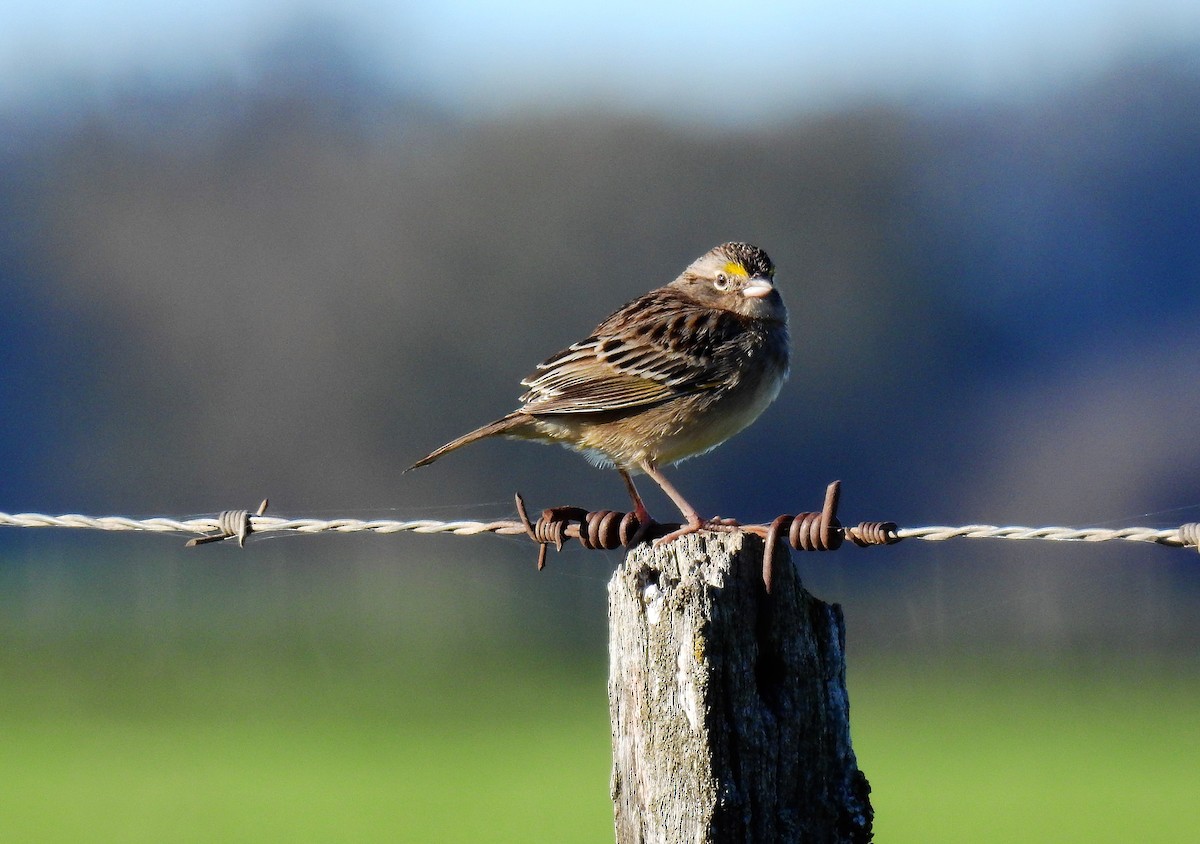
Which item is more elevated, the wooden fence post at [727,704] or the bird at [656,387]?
the bird at [656,387]

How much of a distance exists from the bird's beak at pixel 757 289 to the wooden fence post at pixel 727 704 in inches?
127

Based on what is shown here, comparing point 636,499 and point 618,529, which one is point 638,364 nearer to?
point 636,499

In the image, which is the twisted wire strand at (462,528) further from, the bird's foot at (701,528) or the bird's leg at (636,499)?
the bird's leg at (636,499)

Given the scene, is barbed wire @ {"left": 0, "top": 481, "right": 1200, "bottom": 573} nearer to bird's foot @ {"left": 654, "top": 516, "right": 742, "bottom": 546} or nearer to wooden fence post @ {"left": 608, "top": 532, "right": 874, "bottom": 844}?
bird's foot @ {"left": 654, "top": 516, "right": 742, "bottom": 546}

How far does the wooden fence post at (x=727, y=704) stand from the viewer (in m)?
3.26

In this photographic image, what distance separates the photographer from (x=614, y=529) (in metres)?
4.05

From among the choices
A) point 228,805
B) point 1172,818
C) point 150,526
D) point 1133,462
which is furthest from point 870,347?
point 150,526

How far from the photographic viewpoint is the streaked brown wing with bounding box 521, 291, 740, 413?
6055 millimetres

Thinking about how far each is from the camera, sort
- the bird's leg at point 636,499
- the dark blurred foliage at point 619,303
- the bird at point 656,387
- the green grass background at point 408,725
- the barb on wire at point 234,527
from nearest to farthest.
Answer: the bird's leg at point 636,499, the barb on wire at point 234,527, the bird at point 656,387, the green grass background at point 408,725, the dark blurred foliage at point 619,303

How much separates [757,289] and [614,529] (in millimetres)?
2727

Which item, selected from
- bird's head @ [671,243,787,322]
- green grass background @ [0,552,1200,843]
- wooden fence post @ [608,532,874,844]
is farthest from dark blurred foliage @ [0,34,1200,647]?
wooden fence post @ [608,532,874,844]

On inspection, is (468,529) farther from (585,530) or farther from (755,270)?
(755,270)

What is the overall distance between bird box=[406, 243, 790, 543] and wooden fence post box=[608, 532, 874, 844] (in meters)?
2.39

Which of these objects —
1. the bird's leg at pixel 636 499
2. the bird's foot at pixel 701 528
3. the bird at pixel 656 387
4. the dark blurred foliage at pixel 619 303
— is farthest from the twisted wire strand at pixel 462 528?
the dark blurred foliage at pixel 619 303
